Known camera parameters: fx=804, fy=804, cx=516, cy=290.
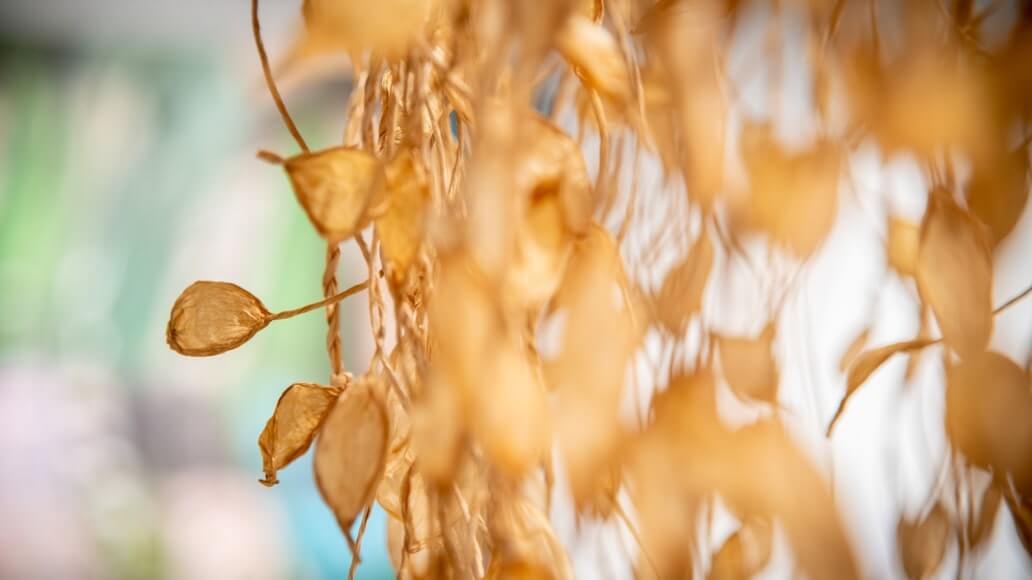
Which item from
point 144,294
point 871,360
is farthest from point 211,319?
point 144,294

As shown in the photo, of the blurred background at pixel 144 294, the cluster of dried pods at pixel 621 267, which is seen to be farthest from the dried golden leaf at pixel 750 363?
the blurred background at pixel 144 294

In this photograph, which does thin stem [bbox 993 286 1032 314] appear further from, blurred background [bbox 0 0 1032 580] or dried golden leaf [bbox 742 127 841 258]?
blurred background [bbox 0 0 1032 580]

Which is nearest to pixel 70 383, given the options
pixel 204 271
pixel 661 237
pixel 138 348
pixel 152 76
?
pixel 138 348

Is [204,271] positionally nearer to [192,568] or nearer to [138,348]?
[138,348]

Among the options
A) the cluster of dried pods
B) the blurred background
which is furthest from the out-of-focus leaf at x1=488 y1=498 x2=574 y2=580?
the blurred background

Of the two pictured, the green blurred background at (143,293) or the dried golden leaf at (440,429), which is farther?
the green blurred background at (143,293)

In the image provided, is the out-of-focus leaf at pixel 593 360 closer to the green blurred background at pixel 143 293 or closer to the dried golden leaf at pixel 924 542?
the dried golden leaf at pixel 924 542
